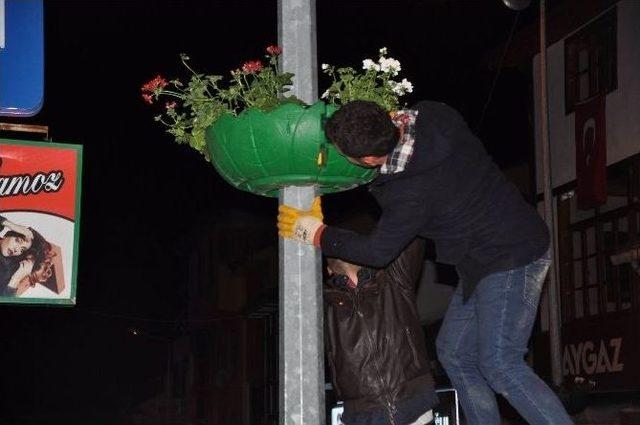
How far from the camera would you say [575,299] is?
19.0 m

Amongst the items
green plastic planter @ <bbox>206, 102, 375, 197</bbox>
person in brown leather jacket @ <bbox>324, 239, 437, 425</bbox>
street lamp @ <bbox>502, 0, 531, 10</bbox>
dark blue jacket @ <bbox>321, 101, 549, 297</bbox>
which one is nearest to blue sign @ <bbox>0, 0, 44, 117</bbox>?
person in brown leather jacket @ <bbox>324, 239, 437, 425</bbox>

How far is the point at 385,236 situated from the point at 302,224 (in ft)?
1.20

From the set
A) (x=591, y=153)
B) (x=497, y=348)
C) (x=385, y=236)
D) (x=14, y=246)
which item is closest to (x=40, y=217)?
(x=14, y=246)

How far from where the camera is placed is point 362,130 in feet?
14.3

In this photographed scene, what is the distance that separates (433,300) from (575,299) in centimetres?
433

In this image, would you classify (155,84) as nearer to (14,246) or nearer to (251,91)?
(251,91)

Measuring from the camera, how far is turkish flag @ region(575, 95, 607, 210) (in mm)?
17766

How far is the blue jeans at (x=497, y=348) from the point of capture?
14.5 feet

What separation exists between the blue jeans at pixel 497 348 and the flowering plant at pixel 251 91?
0.98 metres

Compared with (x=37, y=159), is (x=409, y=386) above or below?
below

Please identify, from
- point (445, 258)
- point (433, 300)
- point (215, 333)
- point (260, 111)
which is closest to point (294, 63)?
point (260, 111)

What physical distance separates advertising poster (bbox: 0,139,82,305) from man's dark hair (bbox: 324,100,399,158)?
552cm

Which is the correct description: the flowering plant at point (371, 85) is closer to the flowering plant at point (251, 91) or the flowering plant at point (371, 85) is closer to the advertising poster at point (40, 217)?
the flowering plant at point (251, 91)

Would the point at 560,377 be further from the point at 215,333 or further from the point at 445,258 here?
the point at 215,333
